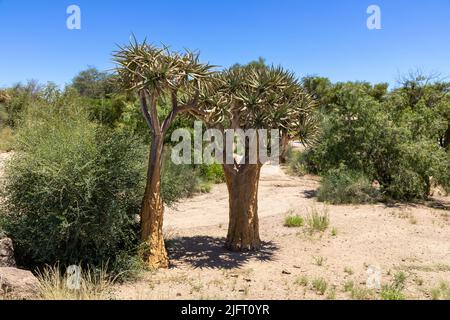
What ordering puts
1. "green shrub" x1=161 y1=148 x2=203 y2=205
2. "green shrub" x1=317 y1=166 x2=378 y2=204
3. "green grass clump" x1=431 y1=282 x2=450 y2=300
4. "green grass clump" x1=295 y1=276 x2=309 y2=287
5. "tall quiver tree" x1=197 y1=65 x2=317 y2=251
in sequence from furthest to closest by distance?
"green shrub" x1=317 y1=166 x2=378 y2=204, "green shrub" x1=161 y1=148 x2=203 y2=205, "tall quiver tree" x1=197 y1=65 x2=317 y2=251, "green grass clump" x1=295 y1=276 x2=309 y2=287, "green grass clump" x1=431 y1=282 x2=450 y2=300

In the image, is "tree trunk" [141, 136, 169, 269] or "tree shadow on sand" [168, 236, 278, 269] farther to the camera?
"tree shadow on sand" [168, 236, 278, 269]

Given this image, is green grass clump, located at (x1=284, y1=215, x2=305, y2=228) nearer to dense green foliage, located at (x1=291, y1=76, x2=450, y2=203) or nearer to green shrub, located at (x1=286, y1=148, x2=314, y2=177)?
dense green foliage, located at (x1=291, y1=76, x2=450, y2=203)

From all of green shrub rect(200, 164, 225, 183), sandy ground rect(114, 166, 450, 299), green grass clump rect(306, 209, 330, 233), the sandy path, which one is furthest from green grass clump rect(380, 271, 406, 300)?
green shrub rect(200, 164, 225, 183)

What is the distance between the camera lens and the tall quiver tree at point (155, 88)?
606 cm

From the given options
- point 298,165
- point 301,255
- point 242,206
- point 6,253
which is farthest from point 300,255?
point 298,165

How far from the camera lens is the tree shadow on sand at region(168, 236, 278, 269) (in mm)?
6922

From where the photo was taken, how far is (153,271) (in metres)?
6.39

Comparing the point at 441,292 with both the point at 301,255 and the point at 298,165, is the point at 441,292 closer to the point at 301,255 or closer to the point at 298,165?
the point at 301,255

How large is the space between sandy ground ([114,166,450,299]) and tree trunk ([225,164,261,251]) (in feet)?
0.91

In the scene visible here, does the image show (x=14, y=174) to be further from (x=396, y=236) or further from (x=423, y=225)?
(x=423, y=225)

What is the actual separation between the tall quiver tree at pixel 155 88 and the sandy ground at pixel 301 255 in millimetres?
613
